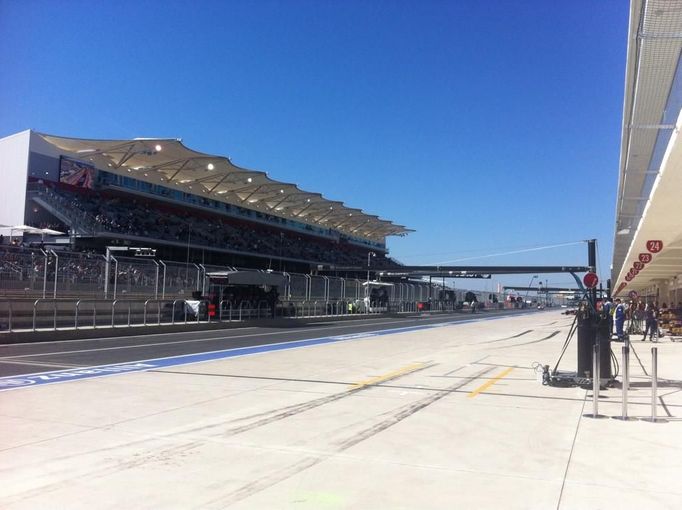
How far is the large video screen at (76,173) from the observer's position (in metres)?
46.4

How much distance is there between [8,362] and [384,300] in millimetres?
40960

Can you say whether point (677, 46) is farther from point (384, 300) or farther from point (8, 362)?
point (384, 300)

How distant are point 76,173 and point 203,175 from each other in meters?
13.1

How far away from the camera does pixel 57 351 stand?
1686cm

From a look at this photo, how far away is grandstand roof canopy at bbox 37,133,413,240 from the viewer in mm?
46625

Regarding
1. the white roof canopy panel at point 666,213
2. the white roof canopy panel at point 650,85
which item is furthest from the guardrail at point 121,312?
the white roof canopy panel at point 666,213

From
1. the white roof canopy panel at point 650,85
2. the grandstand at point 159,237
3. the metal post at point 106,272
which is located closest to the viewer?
the white roof canopy panel at point 650,85

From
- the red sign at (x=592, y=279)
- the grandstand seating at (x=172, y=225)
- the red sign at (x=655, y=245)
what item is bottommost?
→ the red sign at (x=592, y=279)

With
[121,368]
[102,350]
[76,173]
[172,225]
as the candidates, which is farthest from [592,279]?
[172,225]

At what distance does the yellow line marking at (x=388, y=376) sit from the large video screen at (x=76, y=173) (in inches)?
1589

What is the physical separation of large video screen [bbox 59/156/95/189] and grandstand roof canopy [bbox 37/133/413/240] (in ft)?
2.36

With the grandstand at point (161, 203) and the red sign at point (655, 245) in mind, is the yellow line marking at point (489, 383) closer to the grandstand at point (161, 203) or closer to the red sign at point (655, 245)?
the red sign at point (655, 245)

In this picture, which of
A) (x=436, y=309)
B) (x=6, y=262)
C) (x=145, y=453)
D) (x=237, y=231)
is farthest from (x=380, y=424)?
(x=436, y=309)

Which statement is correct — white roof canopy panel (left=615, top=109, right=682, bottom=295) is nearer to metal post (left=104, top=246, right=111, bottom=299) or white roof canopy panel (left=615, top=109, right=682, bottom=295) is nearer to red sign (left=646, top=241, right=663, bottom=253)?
red sign (left=646, top=241, right=663, bottom=253)
